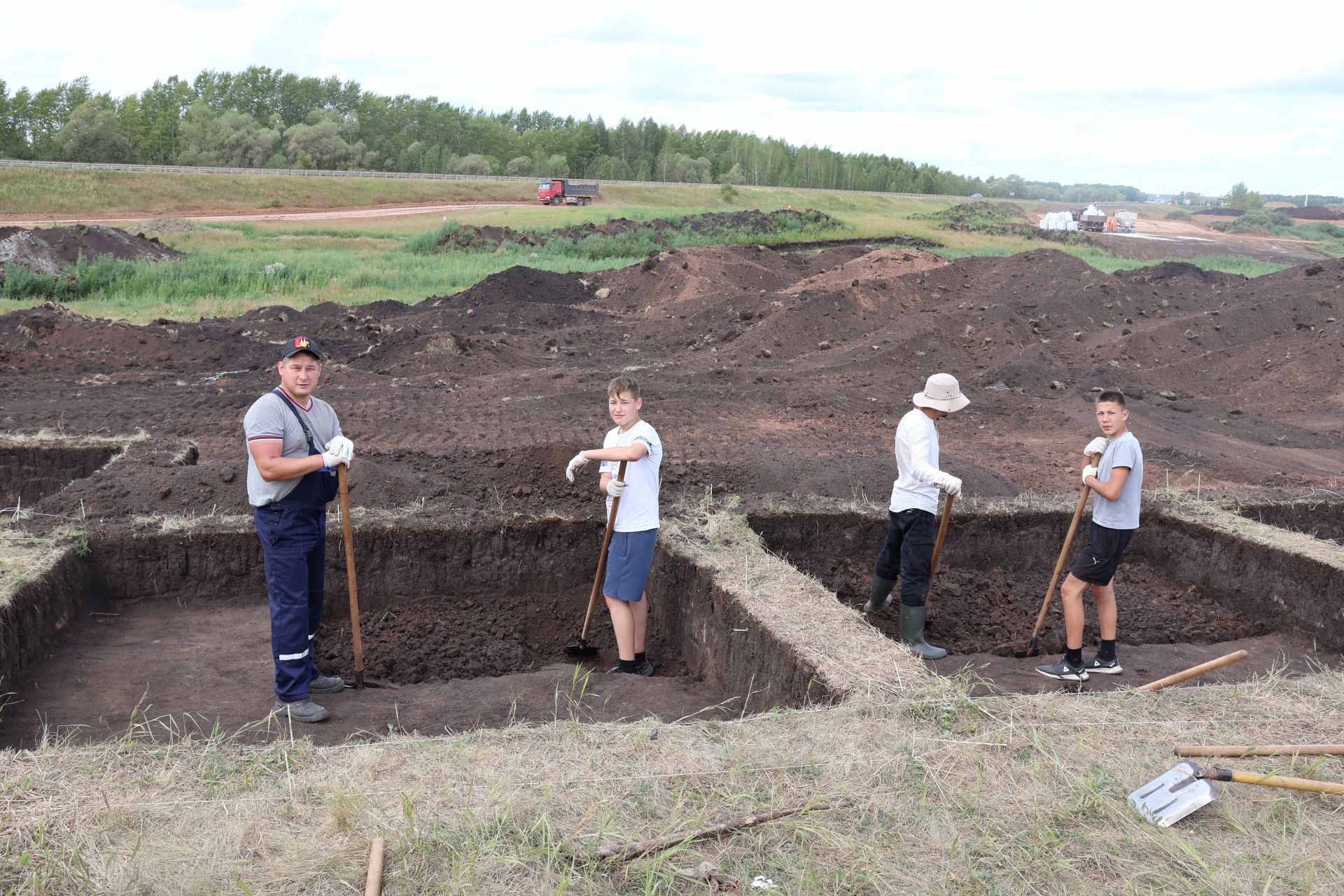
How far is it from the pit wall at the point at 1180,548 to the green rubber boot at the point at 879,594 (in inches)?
29.4

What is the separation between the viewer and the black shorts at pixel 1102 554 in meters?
5.86

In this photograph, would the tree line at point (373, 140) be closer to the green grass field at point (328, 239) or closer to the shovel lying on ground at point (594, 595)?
the green grass field at point (328, 239)

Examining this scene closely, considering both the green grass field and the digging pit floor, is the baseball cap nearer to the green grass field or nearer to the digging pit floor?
the digging pit floor

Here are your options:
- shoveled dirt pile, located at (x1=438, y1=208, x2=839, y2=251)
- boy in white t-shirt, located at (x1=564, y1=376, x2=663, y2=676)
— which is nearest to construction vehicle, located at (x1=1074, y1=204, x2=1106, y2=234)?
shoveled dirt pile, located at (x1=438, y1=208, x2=839, y2=251)

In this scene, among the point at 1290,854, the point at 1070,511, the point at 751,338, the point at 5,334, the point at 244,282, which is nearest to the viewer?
the point at 1290,854

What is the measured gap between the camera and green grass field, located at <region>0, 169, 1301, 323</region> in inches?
821

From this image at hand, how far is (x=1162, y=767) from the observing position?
13.2 ft

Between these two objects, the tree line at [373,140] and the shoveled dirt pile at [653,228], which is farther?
the tree line at [373,140]

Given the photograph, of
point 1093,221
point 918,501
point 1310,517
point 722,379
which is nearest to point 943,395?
point 918,501

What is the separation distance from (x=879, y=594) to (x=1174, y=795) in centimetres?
307

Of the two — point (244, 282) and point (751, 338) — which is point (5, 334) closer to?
point (244, 282)

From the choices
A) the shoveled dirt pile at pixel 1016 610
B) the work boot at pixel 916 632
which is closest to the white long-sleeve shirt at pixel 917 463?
the work boot at pixel 916 632

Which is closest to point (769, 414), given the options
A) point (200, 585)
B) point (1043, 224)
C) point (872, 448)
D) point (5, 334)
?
point (872, 448)

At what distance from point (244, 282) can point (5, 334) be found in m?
6.33
